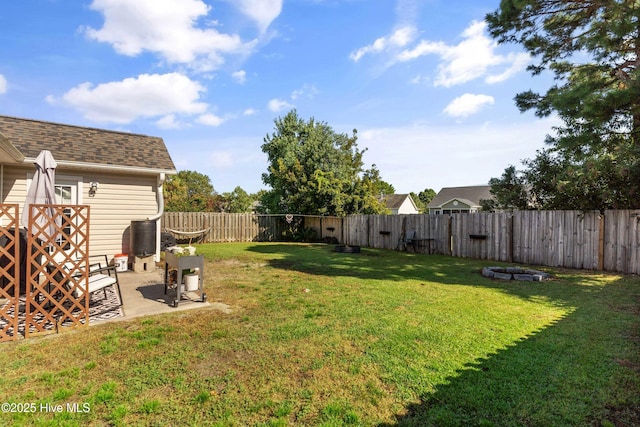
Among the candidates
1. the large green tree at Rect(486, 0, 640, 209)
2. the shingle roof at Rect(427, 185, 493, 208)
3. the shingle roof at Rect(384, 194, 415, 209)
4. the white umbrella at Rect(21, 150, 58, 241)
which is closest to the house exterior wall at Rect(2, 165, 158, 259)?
the white umbrella at Rect(21, 150, 58, 241)

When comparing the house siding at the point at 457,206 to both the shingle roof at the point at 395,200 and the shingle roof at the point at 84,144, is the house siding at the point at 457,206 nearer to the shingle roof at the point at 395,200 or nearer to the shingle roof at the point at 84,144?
the shingle roof at the point at 395,200

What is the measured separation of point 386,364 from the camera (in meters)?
2.88

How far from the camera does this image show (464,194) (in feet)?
101

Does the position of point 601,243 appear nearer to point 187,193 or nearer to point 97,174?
point 97,174

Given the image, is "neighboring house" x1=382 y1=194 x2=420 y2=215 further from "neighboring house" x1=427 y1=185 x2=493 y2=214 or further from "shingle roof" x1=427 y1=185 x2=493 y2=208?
"shingle roof" x1=427 y1=185 x2=493 y2=208

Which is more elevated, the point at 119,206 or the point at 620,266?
the point at 119,206

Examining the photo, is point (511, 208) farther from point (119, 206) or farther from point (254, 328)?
point (119, 206)

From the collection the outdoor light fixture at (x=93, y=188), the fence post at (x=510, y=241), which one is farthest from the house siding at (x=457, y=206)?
the outdoor light fixture at (x=93, y=188)

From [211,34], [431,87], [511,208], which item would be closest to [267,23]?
[211,34]

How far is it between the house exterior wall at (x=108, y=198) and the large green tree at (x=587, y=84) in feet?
34.2

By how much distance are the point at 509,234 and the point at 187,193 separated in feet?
110

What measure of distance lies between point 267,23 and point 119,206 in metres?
6.40

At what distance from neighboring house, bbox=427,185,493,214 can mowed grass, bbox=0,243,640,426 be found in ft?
83.6

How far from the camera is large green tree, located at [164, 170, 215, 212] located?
74.5 ft
